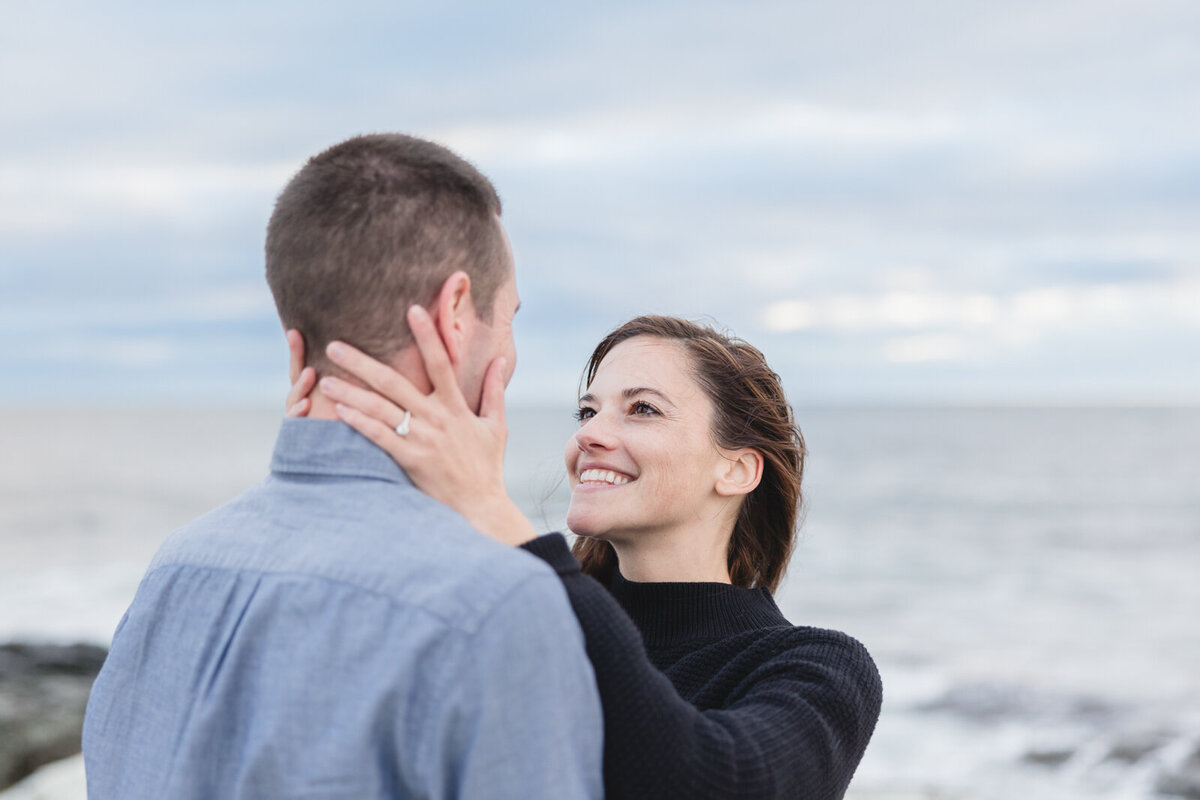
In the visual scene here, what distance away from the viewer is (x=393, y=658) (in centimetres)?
152

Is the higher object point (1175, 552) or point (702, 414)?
point (702, 414)

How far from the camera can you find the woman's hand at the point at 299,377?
1.81 meters

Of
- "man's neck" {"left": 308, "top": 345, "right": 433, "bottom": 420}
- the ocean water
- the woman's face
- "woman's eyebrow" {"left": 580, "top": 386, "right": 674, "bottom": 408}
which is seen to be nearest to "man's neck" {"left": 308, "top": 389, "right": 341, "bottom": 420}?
"man's neck" {"left": 308, "top": 345, "right": 433, "bottom": 420}

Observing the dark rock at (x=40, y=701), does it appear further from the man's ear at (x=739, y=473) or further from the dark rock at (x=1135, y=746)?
the dark rock at (x=1135, y=746)

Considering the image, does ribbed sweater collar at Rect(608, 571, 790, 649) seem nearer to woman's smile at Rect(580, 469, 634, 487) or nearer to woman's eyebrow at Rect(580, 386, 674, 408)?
woman's smile at Rect(580, 469, 634, 487)

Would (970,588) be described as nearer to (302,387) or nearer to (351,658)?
(302,387)

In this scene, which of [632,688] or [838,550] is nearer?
[632,688]

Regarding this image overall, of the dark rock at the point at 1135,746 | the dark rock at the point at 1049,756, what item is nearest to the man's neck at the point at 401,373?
the dark rock at the point at 1049,756

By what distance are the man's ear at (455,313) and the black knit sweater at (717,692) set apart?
40 cm

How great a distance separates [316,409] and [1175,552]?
2610cm

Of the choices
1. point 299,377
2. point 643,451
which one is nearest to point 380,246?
point 299,377

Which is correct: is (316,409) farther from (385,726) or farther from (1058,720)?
(1058,720)

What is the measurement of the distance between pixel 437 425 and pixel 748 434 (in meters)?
1.93

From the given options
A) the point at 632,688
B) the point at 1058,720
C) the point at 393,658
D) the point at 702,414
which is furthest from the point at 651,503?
the point at 1058,720
